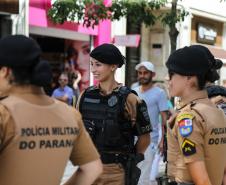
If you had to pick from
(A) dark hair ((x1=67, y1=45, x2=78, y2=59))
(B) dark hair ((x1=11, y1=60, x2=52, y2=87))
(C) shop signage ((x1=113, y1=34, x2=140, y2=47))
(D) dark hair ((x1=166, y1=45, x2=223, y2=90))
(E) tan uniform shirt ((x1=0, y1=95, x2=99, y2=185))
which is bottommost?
(E) tan uniform shirt ((x1=0, y1=95, x2=99, y2=185))

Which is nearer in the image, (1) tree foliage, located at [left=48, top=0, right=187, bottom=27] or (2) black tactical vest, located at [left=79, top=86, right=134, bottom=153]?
(2) black tactical vest, located at [left=79, top=86, right=134, bottom=153]

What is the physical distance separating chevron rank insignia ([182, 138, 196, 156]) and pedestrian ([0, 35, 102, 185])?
0.80m

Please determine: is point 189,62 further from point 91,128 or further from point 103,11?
point 103,11

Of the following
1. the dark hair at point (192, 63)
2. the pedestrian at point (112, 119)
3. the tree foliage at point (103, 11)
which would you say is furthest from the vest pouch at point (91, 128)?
the tree foliage at point (103, 11)

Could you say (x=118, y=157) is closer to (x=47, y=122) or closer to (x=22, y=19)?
(x=47, y=122)

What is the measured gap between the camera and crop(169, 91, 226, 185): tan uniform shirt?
3232 millimetres

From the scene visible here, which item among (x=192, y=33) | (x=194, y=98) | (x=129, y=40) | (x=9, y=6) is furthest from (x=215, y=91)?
(x=192, y=33)

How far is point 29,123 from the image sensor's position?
2.44 m

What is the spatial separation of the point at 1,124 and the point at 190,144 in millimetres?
1265

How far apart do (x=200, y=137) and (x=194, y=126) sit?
0.07m

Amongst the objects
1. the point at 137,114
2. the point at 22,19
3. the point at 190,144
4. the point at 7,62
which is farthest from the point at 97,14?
the point at 7,62

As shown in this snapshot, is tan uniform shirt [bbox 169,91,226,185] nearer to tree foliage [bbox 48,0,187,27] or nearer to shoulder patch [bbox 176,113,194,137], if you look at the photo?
shoulder patch [bbox 176,113,194,137]

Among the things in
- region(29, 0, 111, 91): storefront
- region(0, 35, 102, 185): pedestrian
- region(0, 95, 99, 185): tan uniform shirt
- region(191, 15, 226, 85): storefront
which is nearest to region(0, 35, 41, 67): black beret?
region(0, 35, 102, 185): pedestrian

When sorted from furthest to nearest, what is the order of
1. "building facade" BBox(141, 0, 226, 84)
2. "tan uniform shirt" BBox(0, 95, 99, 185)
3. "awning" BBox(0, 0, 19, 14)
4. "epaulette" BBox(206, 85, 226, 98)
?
"building facade" BBox(141, 0, 226, 84)
"awning" BBox(0, 0, 19, 14)
"epaulette" BBox(206, 85, 226, 98)
"tan uniform shirt" BBox(0, 95, 99, 185)
